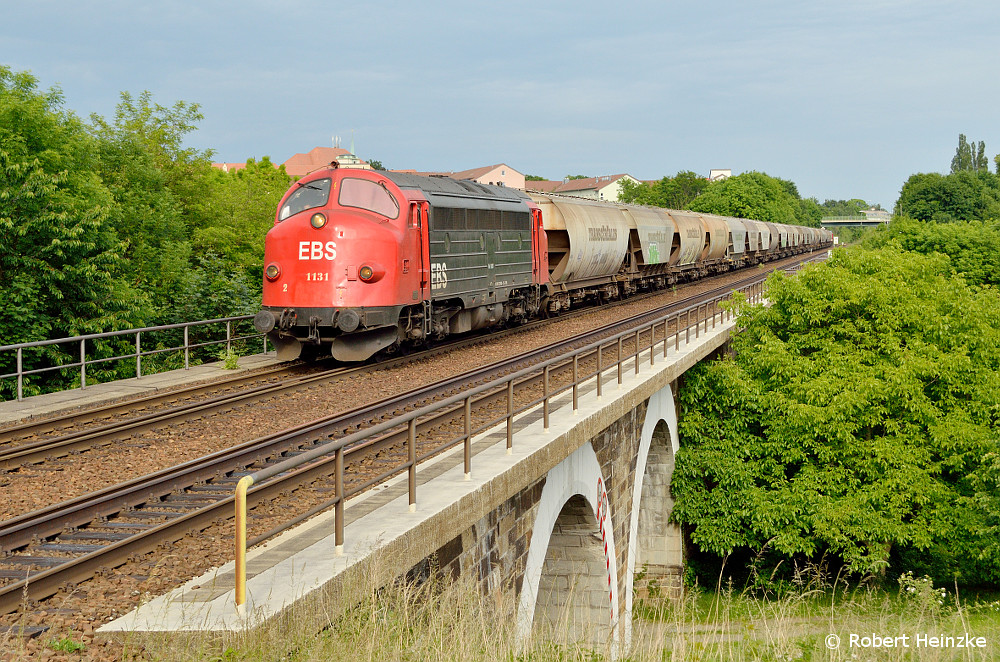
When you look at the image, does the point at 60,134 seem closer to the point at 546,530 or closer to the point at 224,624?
the point at 546,530

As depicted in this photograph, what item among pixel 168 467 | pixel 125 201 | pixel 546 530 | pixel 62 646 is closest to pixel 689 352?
pixel 546 530

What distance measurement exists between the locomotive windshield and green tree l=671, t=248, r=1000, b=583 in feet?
32.9

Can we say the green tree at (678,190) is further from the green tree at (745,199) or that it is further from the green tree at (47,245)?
the green tree at (47,245)

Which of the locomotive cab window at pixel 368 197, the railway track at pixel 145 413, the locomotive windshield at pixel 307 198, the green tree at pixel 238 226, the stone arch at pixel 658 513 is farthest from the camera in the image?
the green tree at pixel 238 226

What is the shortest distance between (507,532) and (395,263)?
23.2ft

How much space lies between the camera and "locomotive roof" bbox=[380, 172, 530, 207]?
15711 mm

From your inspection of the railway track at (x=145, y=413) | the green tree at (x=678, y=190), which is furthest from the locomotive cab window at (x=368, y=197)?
the green tree at (x=678, y=190)

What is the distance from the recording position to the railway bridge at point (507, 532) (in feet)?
16.5

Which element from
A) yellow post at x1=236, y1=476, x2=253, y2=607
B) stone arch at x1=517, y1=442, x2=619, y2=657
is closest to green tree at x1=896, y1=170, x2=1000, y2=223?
stone arch at x1=517, y1=442, x2=619, y2=657

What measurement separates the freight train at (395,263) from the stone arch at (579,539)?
4.46 metres

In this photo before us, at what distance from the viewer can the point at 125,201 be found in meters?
25.6

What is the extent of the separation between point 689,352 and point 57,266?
13.4 m

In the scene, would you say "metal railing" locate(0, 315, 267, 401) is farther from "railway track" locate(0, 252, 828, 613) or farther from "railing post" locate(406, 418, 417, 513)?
"railing post" locate(406, 418, 417, 513)

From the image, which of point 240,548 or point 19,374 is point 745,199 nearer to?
point 19,374
